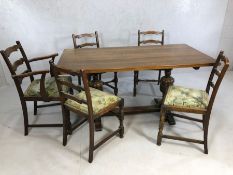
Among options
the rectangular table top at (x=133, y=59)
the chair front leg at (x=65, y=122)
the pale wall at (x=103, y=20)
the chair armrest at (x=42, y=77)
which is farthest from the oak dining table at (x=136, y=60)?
the pale wall at (x=103, y=20)

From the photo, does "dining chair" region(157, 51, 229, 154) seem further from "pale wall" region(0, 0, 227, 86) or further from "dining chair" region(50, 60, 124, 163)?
"pale wall" region(0, 0, 227, 86)

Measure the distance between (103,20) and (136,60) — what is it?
1454mm

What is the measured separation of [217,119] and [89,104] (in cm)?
164

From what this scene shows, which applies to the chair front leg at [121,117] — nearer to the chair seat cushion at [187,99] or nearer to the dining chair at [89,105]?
the dining chair at [89,105]

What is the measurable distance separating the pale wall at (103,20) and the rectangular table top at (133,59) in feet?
3.05

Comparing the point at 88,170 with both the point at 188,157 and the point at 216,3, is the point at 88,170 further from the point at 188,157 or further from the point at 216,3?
the point at 216,3

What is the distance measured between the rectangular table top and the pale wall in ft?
3.05

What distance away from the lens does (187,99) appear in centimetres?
195

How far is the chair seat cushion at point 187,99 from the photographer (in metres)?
1.90

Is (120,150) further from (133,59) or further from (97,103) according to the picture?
(133,59)

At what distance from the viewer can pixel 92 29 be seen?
3344 mm

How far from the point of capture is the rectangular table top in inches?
78.5

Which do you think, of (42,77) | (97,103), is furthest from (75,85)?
(42,77)

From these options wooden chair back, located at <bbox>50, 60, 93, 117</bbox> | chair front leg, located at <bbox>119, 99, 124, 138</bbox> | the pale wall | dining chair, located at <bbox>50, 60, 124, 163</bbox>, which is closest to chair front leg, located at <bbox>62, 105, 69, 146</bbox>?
dining chair, located at <bbox>50, 60, 124, 163</bbox>
